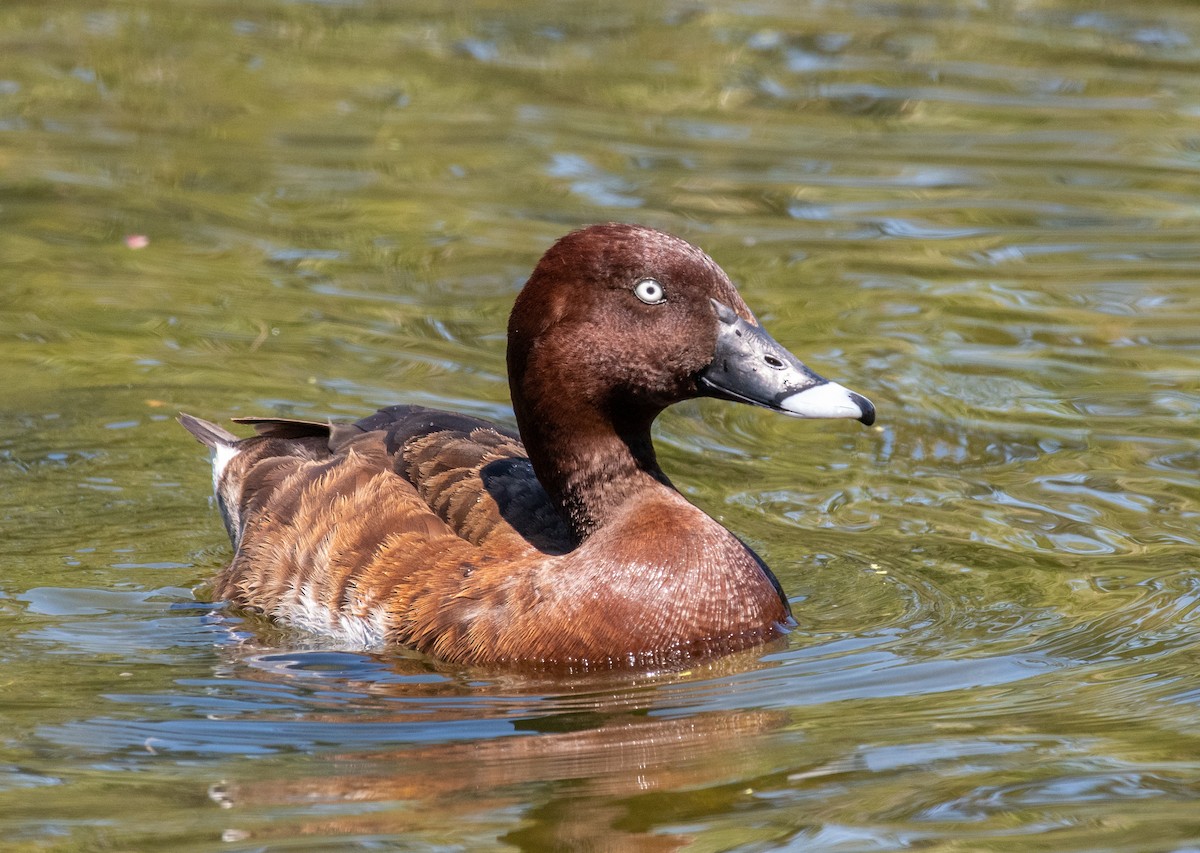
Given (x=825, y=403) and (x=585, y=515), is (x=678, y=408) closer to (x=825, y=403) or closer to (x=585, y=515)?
(x=585, y=515)

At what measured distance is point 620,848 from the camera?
461cm

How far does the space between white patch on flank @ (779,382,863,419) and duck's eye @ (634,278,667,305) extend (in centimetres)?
51

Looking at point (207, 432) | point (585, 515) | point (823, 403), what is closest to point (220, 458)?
point (207, 432)

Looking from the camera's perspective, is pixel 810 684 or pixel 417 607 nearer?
pixel 810 684

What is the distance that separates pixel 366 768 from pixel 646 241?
1948 millimetres

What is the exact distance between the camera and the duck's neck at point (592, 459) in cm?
624

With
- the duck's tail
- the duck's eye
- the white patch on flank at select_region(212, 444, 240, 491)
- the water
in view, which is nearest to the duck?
the duck's eye

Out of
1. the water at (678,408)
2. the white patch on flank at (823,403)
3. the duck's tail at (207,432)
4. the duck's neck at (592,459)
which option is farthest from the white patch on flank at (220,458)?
the white patch on flank at (823,403)

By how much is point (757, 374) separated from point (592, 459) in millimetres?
626

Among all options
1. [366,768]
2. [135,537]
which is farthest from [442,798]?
[135,537]

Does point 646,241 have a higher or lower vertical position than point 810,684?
higher

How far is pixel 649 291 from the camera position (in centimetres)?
605

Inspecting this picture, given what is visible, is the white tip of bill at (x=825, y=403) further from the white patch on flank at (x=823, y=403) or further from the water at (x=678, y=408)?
the water at (x=678, y=408)

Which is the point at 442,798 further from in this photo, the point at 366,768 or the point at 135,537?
the point at 135,537
